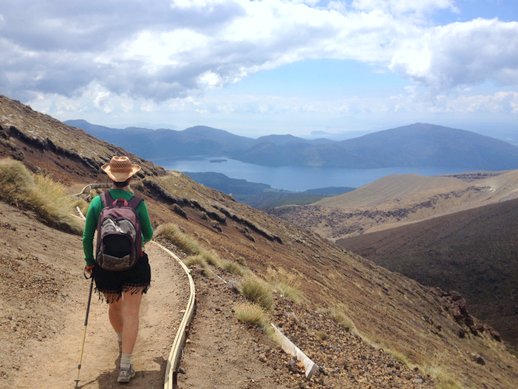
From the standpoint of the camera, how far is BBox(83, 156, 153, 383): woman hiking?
202 inches

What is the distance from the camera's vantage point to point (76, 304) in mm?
7824

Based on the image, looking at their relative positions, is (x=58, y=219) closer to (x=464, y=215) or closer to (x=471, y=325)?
(x=471, y=325)

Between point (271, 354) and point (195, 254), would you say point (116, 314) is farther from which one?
point (195, 254)

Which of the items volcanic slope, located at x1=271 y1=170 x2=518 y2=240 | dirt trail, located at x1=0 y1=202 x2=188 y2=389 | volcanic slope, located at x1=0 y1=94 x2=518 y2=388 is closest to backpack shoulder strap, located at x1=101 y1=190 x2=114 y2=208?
dirt trail, located at x1=0 y1=202 x2=188 y2=389

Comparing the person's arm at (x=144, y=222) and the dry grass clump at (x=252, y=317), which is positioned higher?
the person's arm at (x=144, y=222)

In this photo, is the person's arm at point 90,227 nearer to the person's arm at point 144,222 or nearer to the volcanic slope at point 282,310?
the person's arm at point 144,222

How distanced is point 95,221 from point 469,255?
54993 millimetres

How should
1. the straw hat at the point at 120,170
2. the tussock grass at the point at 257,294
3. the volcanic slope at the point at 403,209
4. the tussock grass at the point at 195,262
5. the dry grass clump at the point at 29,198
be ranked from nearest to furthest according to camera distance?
the straw hat at the point at 120,170, the tussock grass at the point at 257,294, the tussock grass at the point at 195,262, the dry grass clump at the point at 29,198, the volcanic slope at the point at 403,209

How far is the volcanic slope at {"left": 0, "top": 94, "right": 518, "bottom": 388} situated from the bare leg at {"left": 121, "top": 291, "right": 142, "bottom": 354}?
979 mm

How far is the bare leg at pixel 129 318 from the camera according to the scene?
5219mm

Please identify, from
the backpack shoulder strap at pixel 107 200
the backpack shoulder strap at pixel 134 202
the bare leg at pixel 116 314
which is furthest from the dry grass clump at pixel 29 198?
the backpack shoulder strap at pixel 134 202

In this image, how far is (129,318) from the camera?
5.28 metres

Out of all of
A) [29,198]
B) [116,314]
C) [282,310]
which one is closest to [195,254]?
[282,310]

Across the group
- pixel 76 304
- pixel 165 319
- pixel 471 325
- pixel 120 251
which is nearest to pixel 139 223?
pixel 120 251
